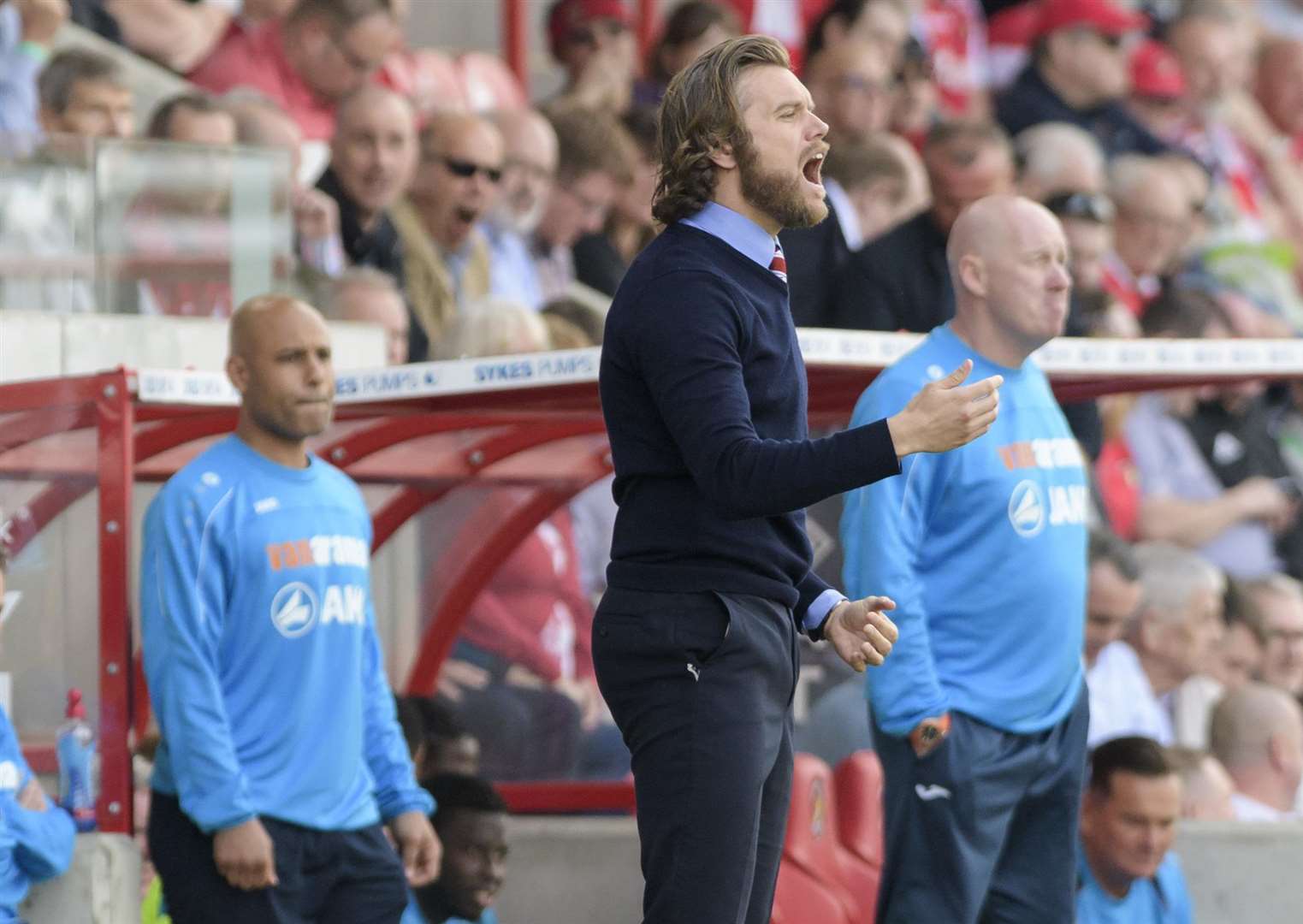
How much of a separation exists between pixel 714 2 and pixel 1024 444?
508cm

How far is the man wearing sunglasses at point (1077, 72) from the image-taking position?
38.9 feet

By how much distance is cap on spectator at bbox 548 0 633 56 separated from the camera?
1059cm

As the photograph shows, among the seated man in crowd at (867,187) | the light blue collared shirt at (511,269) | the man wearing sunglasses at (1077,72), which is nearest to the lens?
the light blue collared shirt at (511,269)

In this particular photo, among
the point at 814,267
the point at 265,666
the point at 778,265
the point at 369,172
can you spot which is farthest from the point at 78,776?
the point at 369,172

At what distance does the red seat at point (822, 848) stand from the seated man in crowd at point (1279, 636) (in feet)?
9.93

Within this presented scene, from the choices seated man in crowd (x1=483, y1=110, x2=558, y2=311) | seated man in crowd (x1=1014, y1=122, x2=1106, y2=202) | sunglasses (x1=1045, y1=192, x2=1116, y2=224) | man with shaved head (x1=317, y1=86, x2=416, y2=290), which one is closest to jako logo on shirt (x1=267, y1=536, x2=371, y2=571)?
man with shaved head (x1=317, y1=86, x2=416, y2=290)

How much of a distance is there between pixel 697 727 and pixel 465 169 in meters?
5.11

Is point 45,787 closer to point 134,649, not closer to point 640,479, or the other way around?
point 134,649

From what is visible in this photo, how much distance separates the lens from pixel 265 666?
5.45 m

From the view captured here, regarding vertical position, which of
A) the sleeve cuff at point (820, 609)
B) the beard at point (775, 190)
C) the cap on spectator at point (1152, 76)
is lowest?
the sleeve cuff at point (820, 609)

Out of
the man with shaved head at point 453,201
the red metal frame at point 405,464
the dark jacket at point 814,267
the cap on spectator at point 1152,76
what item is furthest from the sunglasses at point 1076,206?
the cap on spectator at point 1152,76

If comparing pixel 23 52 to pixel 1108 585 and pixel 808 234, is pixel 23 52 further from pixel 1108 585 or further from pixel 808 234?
pixel 1108 585

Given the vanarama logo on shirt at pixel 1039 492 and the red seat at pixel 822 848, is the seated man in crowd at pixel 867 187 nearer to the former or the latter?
the red seat at pixel 822 848

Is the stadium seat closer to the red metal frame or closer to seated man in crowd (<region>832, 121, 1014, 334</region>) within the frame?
seated man in crowd (<region>832, 121, 1014, 334</region>)
